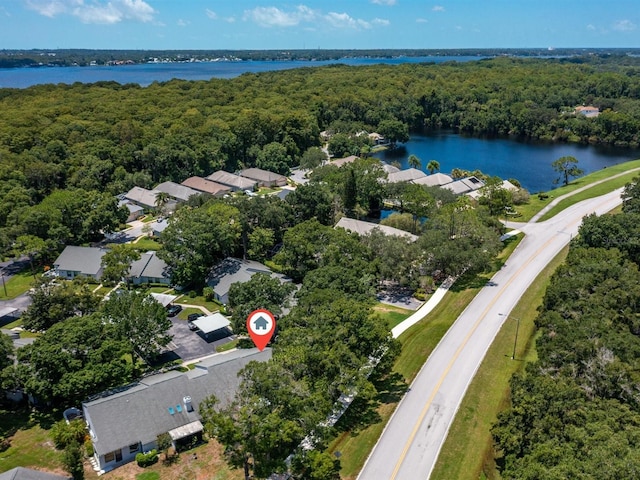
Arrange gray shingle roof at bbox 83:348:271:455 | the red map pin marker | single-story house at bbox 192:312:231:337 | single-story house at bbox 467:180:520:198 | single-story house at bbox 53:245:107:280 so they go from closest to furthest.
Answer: gray shingle roof at bbox 83:348:271:455
the red map pin marker
single-story house at bbox 192:312:231:337
single-story house at bbox 53:245:107:280
single-story house at bbox 467:180:520:198

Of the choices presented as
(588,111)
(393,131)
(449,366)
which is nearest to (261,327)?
(449,366)

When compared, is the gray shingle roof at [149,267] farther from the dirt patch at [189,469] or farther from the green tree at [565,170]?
the green tree at [565,170]

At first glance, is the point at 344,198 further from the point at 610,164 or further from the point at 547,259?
the point at 610,164

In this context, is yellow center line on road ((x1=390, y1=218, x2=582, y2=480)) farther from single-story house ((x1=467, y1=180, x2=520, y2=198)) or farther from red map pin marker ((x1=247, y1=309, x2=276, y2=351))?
single-story house ((x1=467, y1=180, x2=520, y2=198))

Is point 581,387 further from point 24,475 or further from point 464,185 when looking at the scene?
point 464,185

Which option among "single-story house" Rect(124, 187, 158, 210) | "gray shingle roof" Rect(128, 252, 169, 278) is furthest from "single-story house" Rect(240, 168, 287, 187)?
"gray shingle roof" Rect(128, 252, 169, 278)

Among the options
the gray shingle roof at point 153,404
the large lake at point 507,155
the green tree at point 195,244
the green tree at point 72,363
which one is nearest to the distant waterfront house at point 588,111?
the large lake at point 507,155
